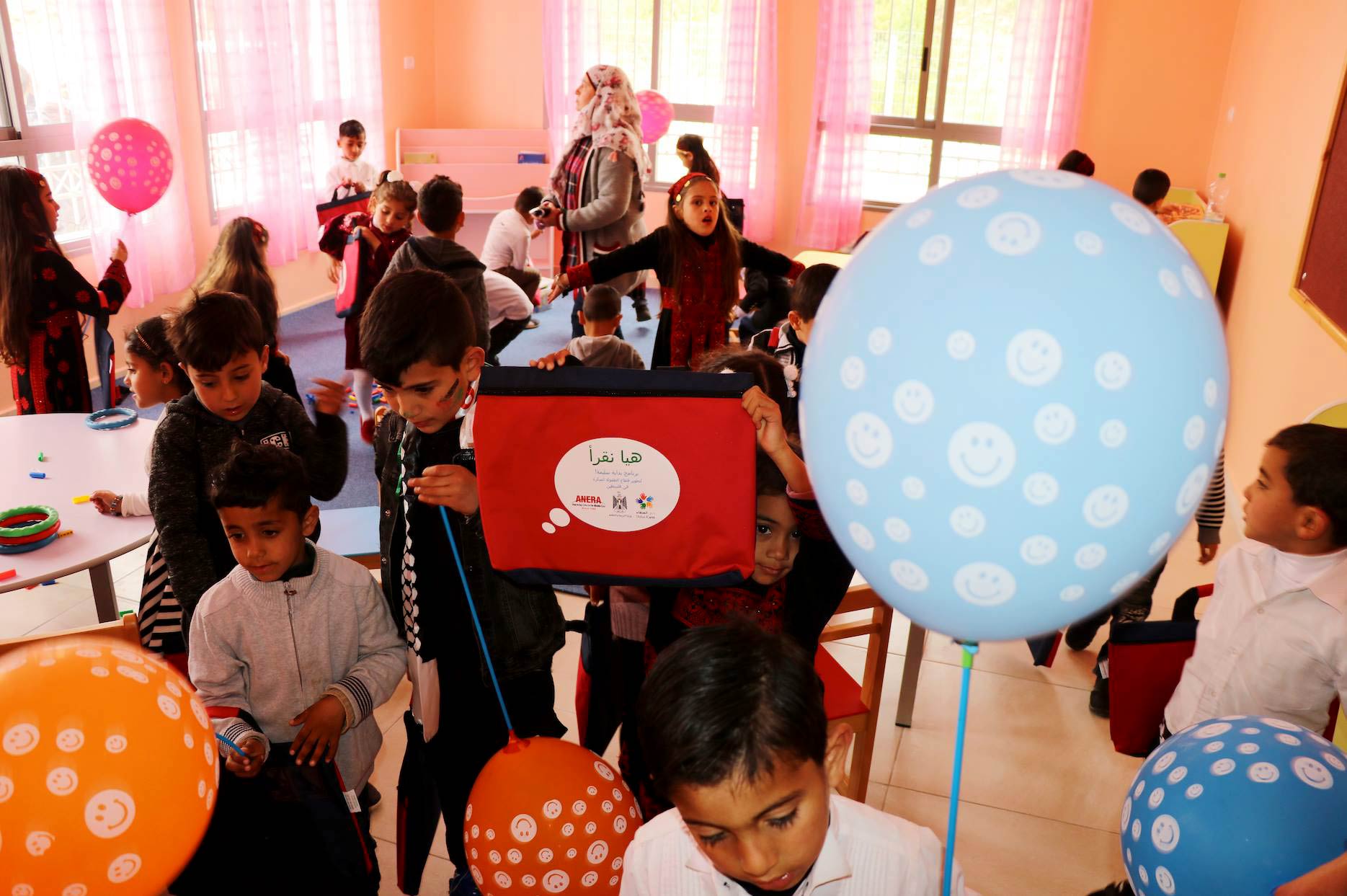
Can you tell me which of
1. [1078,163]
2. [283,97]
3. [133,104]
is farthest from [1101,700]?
[283,97]

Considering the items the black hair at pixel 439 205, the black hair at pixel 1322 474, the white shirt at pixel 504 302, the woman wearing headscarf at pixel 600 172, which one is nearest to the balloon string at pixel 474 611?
the black hair at pixel 1322 474

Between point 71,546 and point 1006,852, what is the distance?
230cm

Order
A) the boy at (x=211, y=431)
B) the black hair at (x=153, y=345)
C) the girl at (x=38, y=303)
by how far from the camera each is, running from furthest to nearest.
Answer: the girl at (x=38, y=303) → the black hair at (x=153, y=345) → the boy at (x=211, y=431)

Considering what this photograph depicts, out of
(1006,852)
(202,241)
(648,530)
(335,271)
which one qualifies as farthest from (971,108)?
(648,530)

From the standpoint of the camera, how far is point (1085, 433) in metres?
0.86

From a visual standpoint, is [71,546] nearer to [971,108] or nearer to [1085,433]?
[1085,433]

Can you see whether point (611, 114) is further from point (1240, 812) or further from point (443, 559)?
point (1240, 812)

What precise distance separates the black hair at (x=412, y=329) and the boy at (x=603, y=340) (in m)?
0.86

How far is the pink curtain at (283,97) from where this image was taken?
20.0 feet

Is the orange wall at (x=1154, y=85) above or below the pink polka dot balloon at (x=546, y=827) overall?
above

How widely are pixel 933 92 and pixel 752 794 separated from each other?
708 cm

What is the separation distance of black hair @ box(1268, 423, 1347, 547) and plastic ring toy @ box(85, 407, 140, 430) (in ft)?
9.54

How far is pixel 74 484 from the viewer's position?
252 cm

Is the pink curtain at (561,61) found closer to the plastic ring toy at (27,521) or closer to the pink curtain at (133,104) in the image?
the pink curtain at (133,104)
